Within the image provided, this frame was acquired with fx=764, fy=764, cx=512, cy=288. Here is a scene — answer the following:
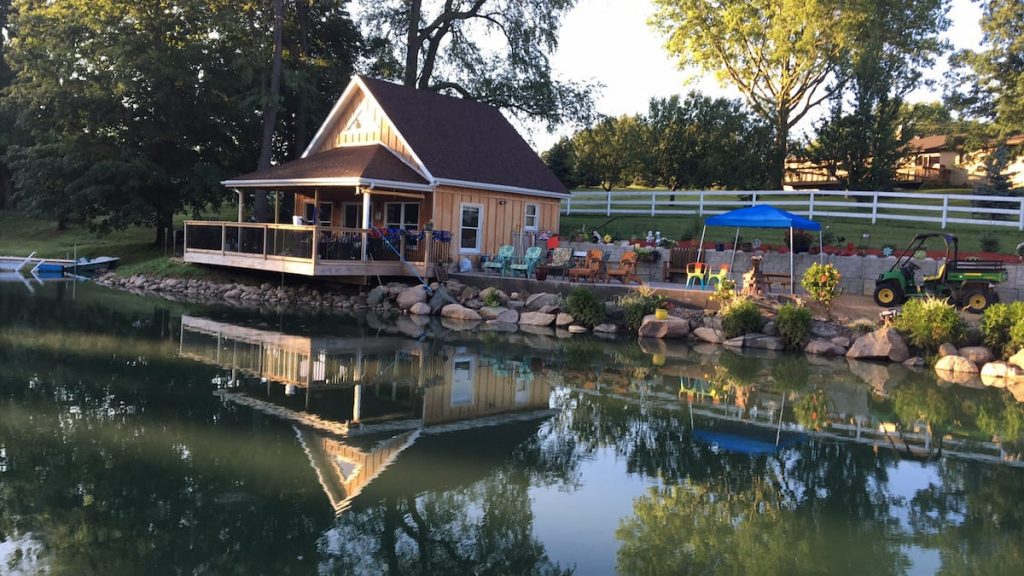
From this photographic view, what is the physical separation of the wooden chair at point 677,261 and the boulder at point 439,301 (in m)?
5.90

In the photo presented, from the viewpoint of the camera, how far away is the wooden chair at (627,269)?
19656mm

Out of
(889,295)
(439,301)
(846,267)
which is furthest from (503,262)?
(889,295)

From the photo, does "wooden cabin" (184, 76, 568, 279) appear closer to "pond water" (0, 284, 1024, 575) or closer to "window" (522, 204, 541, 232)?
"window" (522, 204, 541, 232)

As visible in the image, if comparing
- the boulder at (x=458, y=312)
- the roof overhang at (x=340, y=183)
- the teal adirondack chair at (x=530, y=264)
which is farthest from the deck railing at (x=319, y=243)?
the teal adirondack chair at (x=530, y=264)

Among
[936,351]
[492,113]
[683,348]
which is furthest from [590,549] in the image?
[492,113]

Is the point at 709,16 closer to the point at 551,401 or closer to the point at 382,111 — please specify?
the point at 382,111

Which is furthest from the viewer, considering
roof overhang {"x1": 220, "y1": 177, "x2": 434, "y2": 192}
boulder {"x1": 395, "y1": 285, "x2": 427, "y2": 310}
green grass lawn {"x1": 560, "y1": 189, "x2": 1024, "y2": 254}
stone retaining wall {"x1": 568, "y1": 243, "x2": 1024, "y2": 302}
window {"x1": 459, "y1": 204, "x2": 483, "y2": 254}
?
window {"x1": 459, "y1": 204, "x2": 483, "y2": 254}

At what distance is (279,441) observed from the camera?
7641 mm

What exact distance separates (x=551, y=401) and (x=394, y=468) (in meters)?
3.56

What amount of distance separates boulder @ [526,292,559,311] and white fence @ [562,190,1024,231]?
9852 millimetres

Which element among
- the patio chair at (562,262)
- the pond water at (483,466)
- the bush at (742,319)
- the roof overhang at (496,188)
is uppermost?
the roof overhang at (496,188)

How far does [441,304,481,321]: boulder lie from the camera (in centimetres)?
1867

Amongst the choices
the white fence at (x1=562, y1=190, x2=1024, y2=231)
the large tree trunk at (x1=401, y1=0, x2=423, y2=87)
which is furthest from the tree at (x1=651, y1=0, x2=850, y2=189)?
the large tree trunk at (x1=401, y1=0, x2=423, y2=87)

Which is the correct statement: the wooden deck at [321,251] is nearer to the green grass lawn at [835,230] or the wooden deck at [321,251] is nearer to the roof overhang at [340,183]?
the roof overhang at [340,183]
